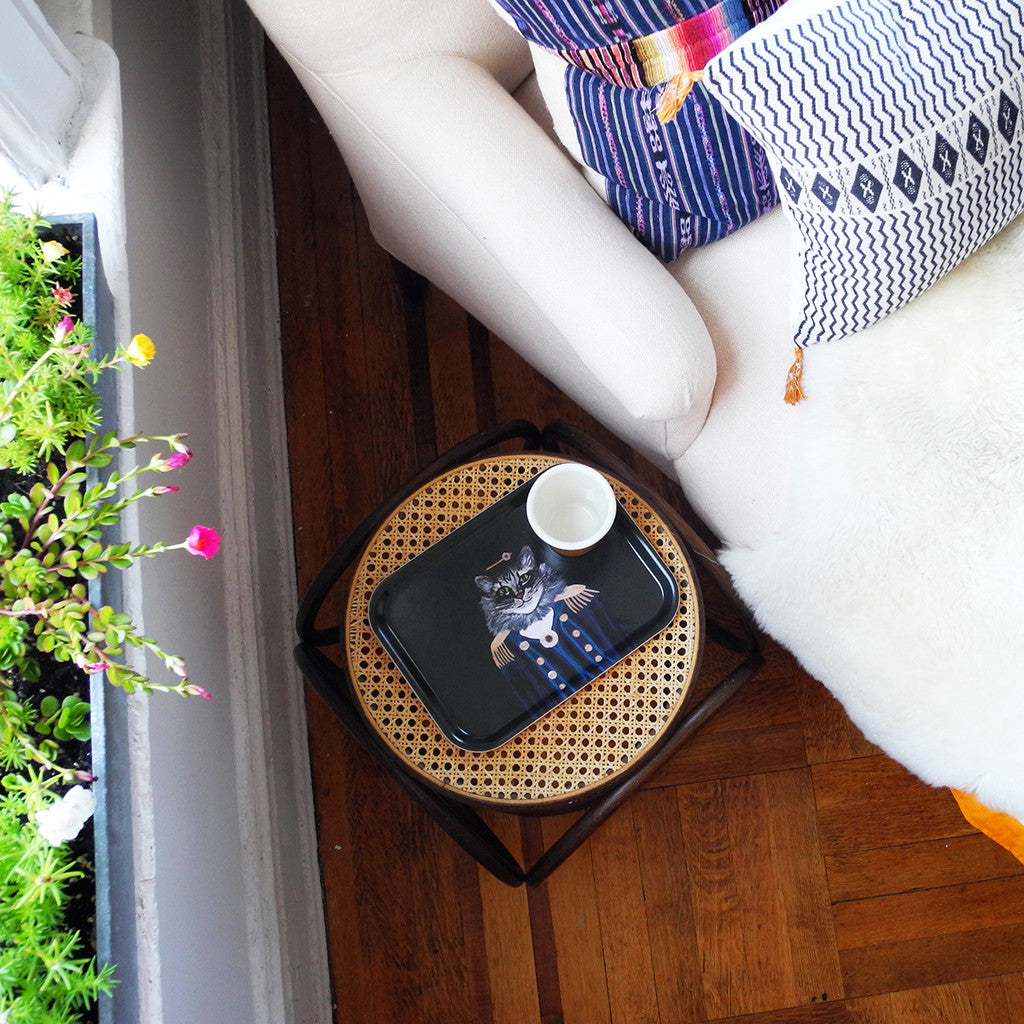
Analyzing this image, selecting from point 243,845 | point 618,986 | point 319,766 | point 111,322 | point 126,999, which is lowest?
point 618,986

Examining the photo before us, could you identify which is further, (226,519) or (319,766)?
(319,766)

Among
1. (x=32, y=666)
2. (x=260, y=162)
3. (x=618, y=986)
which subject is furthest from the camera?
(x=260, y=162)

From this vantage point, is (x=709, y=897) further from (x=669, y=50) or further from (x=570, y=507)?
(x=669, y=50)

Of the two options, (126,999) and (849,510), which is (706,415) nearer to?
(849,510)

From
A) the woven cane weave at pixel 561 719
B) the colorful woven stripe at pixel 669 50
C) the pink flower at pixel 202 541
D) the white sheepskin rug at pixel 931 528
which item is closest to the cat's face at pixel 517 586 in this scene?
the woven cane weave at pixel 561 719

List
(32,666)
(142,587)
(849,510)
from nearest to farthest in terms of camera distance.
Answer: (32,666)
(142,587)
(849,510)

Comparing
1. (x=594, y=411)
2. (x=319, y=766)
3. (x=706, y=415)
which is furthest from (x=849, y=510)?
(x=319, y=766)

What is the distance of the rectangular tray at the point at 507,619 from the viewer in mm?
898

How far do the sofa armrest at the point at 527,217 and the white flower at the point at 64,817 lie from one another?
0.56 meters

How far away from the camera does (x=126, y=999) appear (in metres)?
0.69

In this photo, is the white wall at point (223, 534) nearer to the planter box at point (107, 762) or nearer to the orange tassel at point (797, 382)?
the planter box at point (107, 762)

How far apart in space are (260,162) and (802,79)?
0.89m

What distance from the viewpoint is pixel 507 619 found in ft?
2.99

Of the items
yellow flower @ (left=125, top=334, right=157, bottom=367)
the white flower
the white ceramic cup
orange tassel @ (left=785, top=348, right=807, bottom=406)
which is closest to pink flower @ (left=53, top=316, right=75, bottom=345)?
yellow flower @ (left=125, top=334, right=157, bottom=367)
